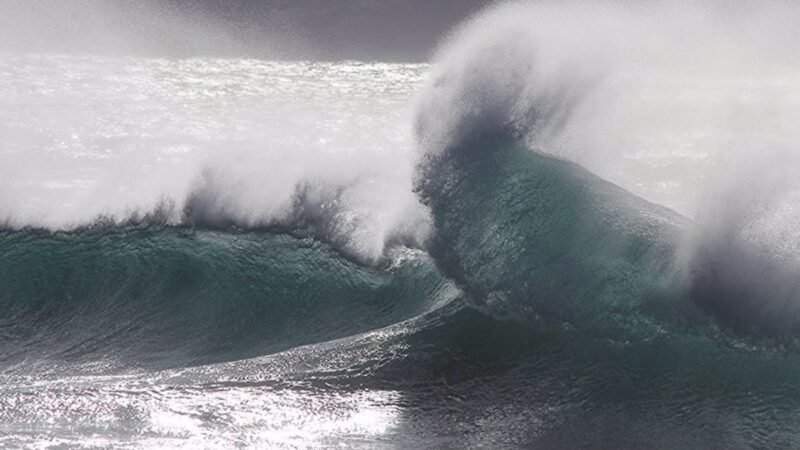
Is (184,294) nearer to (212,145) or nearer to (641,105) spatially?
(212,145)

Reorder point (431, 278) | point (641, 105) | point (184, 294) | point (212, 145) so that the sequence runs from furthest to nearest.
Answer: point (641, 105), point (212, 145), point (184, 294), point (431, 278)

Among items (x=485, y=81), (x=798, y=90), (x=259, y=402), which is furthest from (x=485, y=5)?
(x=259, y=402)

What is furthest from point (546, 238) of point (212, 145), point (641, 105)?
point (641, 105)

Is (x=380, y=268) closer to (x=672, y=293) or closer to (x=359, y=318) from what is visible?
(x=359, y=318)

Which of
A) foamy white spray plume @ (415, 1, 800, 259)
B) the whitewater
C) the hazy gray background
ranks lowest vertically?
the whitewater

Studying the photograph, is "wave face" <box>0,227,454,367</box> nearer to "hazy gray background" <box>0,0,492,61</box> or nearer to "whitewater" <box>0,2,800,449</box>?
"whitewater" <box>0,2,800,449</box>

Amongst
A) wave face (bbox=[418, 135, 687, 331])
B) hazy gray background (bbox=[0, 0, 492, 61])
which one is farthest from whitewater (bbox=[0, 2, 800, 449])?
hazy gray background (bbox=[0, 0, 492, 61])
